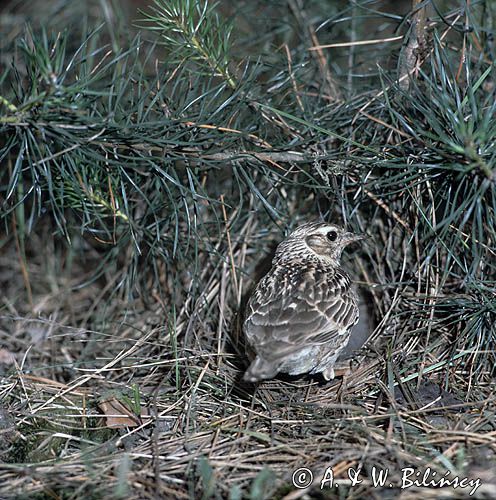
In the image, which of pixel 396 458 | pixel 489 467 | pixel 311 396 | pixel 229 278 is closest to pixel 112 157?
pixel 229 278

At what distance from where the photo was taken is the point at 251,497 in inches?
108

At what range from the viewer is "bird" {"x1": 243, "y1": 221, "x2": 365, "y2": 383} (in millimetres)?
3479

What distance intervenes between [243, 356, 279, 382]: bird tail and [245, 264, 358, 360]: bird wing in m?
0.04

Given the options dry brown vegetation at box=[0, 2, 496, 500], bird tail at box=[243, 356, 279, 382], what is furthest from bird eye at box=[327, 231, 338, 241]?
bird tail at box=[243, 356, 279, 382]

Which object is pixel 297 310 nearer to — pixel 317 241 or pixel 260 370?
pixel 260 370

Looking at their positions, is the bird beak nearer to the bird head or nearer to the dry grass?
the bird head

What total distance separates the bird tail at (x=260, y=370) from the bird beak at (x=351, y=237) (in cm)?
107

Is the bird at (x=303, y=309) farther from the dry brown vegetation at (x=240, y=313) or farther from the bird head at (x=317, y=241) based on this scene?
the dry brown vegetation at (x=240, y=313)

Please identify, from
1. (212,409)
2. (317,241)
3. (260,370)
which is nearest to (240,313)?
(317,241)

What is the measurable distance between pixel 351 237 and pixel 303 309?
68 cm

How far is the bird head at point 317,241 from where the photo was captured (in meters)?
4.11

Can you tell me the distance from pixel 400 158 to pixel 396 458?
1514 millimetres

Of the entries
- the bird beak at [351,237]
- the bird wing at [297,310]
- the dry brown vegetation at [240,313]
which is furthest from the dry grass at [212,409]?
the bird wing at [297,310]

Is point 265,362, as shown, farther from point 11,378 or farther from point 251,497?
point 11,378
